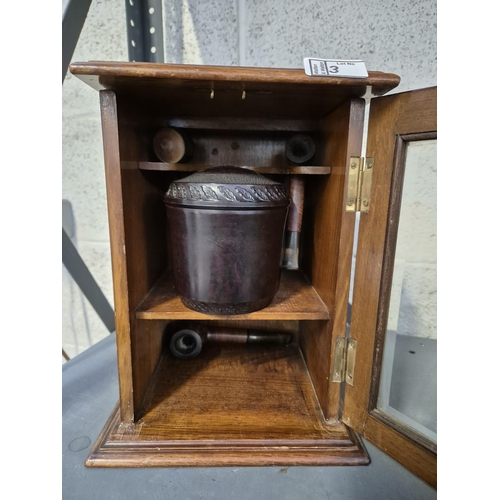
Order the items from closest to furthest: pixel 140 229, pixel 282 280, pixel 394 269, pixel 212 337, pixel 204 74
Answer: pixel 204 74
pixel 394 269
pixel 140 229
pixel 282 280
pixel 212 337

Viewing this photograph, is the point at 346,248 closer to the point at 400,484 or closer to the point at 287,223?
the point at 287,223

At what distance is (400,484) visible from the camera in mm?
581

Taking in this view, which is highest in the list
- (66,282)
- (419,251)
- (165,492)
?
(419,251)

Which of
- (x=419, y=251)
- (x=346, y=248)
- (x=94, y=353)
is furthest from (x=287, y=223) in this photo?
(x=94, y=353)

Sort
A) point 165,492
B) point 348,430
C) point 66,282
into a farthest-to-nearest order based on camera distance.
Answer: point 66,282, point 348,430, point 165,492

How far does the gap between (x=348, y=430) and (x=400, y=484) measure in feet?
0.43

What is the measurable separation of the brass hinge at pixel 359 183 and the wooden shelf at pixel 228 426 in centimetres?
47

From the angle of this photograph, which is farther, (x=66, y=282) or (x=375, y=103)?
(x=66, y=282)

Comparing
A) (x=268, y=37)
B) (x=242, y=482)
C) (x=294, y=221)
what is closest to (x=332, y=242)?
(x=294, y=221)

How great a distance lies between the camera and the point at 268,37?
101cm

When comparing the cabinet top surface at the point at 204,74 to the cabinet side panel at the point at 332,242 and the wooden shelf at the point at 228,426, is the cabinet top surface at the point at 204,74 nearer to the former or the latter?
the cabinet side panel at the point at 332,242

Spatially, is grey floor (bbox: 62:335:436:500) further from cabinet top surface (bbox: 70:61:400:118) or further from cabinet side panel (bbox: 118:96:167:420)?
cabinet top surface (bbox: 70:61:400:118)

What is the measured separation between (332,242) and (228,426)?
1.49 ft

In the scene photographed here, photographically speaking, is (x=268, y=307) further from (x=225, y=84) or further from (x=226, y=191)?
(x=225, y=84)
